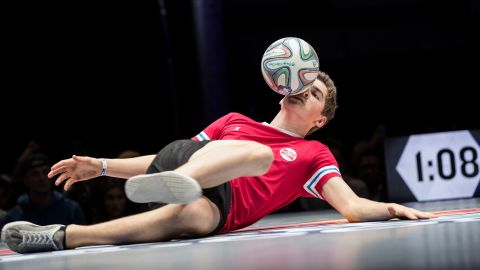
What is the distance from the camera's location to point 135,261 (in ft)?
6.91

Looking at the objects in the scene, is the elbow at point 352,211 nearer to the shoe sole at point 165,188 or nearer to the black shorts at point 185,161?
the black shorts at point 185,161

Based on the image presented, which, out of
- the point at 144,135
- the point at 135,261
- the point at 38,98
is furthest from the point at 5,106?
the point at 135,261

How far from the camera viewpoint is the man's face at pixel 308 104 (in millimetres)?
3252

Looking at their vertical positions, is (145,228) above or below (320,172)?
below

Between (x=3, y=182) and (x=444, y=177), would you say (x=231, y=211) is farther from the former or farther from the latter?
(x=3, y=182)

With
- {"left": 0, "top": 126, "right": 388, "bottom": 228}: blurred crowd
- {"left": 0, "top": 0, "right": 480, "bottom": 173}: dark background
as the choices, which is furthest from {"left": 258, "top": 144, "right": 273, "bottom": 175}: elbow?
{"left": 0, "top": 0, "right": 480, "bottom": 173}: dark background

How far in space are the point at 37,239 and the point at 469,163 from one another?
109 inches

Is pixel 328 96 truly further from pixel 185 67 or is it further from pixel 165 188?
pixel 185 67

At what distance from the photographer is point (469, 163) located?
4602 mm

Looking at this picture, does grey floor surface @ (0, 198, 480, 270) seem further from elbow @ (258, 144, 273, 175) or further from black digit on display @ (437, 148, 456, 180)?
black digit on display @ (437, 148, 456, 180)

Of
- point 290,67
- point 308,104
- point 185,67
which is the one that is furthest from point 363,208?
point 185,67

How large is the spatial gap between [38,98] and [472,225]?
4531 mm

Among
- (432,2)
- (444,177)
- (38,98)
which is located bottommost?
(444,177)

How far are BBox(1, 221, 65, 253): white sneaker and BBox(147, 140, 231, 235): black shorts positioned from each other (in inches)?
15.9
